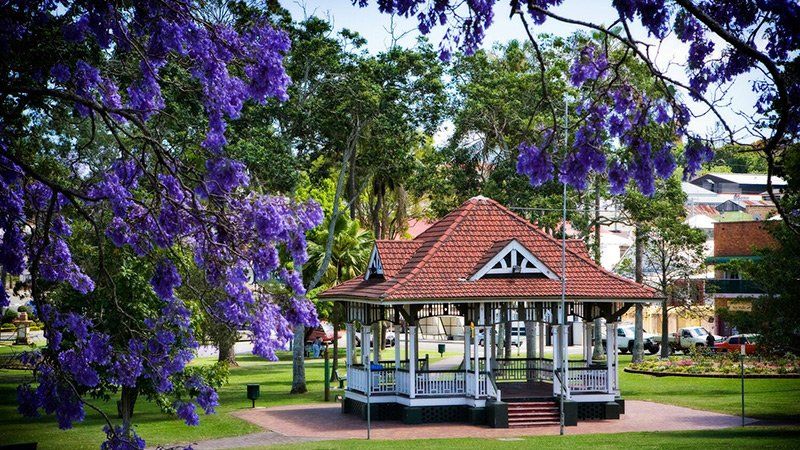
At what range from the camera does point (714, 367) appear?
49.7m

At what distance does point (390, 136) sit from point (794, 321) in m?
18.7

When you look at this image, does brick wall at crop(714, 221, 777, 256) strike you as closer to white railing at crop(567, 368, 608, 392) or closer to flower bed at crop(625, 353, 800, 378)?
flower bed at crop(625, 353, 800, 378)

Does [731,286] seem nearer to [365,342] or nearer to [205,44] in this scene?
[365,342]

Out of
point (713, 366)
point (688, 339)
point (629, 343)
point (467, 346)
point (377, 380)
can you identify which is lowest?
point (713, 366)

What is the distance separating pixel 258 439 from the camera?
3089 cm

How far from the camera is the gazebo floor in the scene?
3412 centimetres

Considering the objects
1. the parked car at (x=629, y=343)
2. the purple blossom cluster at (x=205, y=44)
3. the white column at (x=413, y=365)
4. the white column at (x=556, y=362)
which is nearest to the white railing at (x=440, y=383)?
the white column at (x=413, y=365)

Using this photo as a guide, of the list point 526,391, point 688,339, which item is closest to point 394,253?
point 526,391

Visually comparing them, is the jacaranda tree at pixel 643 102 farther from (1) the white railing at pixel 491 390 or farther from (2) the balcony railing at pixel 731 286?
(2) the balcony railing at pixel 731 286

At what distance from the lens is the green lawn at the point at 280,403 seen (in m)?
30.1

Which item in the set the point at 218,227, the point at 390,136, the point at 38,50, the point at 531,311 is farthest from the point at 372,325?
the point at 218,227

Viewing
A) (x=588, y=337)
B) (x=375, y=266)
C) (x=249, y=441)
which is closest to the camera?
(x=249, y=441)

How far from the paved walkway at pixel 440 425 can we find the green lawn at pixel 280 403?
1.04 m

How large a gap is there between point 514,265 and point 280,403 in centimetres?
1095
